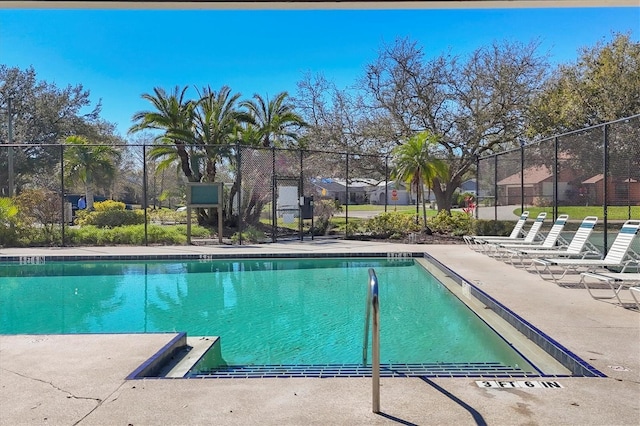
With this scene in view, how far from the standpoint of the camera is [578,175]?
11.0 metres

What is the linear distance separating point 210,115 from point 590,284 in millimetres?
12247

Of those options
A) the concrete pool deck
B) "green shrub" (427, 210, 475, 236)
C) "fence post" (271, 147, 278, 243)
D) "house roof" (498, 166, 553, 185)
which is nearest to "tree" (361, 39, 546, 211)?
"green shrub" (427, 210, 475, 236)

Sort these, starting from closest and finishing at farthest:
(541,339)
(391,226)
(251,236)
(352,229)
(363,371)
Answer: (363,371) → (541,339) → (251,236) → (391,226) → (352,229)

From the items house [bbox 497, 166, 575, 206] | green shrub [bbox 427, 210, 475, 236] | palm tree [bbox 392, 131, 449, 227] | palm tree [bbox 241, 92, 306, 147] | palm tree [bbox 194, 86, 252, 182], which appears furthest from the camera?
palm tree [bbox 241, 92, 306, 147]

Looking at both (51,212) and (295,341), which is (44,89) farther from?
(295,341)

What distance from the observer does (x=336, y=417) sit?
285 cm

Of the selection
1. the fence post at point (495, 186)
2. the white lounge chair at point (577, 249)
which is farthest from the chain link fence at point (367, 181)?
the white lounge chair at point (577, 249)

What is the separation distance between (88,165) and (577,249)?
1958 cm

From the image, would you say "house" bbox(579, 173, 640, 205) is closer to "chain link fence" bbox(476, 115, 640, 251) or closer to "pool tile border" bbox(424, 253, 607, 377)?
"chain link fence" bbox(476, 115, 640, 251)

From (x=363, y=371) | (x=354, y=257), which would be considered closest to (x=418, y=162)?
(x=354, y=257)

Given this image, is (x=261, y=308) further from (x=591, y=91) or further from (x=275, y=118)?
(x=591, y=91)

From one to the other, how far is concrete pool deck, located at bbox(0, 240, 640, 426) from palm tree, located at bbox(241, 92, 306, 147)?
1324 centimetres

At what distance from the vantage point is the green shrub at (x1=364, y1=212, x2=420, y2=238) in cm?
1518

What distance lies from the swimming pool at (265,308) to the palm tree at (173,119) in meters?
5.63
